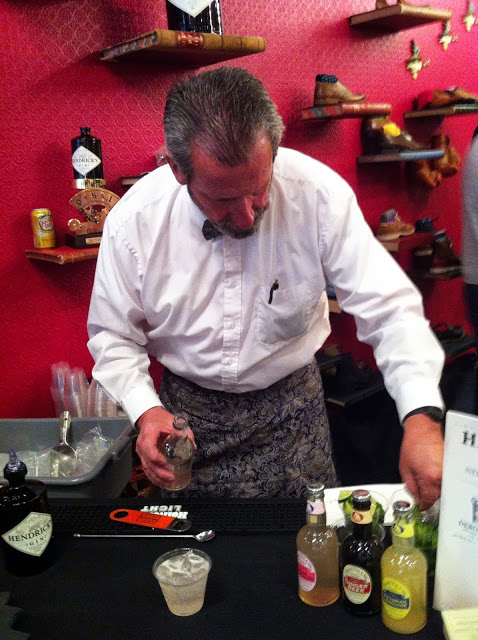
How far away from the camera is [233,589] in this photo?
3.26 ft

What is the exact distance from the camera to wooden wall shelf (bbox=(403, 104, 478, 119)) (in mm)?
3467

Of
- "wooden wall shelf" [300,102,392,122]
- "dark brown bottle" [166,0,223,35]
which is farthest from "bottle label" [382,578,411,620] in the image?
"wooden wall shelf" [300,102,392,122]

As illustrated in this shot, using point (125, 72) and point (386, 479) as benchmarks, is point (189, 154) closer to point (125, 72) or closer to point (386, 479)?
point (125, 72)

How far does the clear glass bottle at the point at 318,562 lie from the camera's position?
3.02 ft

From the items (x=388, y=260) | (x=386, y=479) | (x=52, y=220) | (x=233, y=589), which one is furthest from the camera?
(x=386, y=479)

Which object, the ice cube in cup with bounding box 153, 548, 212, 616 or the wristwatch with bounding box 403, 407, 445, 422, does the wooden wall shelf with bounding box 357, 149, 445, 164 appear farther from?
the ice cube in cup with bounding box 153, 548, 212, 616

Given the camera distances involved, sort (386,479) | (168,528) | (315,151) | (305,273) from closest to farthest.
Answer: (168,528) < (305,273) < (386,479) < (315,151)

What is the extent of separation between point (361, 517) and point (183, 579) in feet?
0.99

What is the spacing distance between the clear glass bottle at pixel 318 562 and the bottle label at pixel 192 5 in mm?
1687

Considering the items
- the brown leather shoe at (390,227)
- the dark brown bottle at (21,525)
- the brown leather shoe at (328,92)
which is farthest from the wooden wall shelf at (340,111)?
the dark brown bottle at (21,525)

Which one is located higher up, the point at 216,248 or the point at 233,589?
the point at 216,248

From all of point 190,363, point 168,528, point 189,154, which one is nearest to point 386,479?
point 190,363

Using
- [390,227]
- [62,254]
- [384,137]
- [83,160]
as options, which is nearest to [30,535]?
[62,254]

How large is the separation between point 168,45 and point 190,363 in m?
1.11
